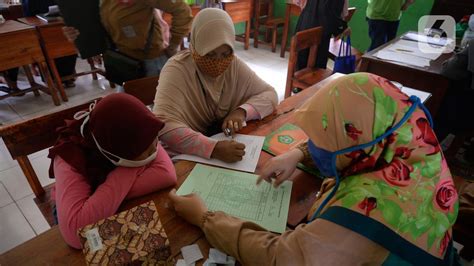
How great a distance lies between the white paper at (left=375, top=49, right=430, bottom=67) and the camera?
1.99 meters

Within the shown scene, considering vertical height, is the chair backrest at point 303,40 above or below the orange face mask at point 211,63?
below

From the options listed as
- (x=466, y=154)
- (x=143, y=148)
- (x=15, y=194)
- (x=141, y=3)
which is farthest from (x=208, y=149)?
(x=466, y=154)

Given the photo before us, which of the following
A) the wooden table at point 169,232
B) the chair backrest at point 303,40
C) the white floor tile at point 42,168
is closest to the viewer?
the wooden table at point 169,232

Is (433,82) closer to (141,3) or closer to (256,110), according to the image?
(256,110)

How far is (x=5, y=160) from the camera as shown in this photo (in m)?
2.27

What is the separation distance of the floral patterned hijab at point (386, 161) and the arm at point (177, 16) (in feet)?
4.87

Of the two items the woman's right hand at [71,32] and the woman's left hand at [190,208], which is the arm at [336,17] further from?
the woman's left hand at [190,208]

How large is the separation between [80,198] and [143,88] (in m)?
0.78

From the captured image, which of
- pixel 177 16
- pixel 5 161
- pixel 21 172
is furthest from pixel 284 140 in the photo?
pixel 5 161

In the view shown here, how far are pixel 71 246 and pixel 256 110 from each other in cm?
89

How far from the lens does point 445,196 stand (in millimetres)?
662

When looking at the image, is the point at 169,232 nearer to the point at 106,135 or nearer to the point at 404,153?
the point at 106,135

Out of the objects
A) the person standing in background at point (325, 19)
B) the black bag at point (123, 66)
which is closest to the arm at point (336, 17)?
the person standing in background at point (325, 19)

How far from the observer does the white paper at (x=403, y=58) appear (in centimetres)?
199
